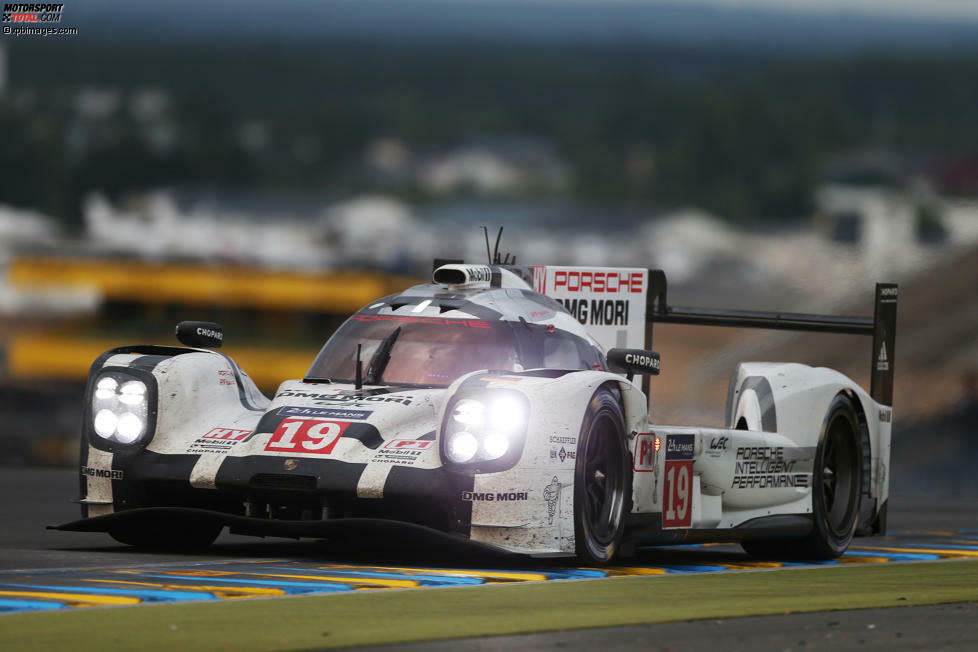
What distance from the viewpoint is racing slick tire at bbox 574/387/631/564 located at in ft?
28.6

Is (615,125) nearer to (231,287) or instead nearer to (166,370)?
(231,287)

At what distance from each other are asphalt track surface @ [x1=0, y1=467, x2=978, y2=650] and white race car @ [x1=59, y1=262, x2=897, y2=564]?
189mm

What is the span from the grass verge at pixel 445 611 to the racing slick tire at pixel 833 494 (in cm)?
181

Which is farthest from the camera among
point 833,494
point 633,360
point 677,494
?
point 833,494

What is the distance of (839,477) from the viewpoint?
11422 millimetres

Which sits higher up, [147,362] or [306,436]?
[147,362]

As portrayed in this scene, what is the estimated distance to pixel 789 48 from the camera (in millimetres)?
129125

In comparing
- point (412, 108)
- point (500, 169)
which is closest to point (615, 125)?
point (500, 169)

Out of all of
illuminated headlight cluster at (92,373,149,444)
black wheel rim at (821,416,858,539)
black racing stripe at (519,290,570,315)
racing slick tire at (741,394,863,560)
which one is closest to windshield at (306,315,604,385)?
black racing stripe at (519,290,570,315)

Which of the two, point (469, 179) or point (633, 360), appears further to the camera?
point (469, 179)

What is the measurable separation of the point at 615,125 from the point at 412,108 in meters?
17.0

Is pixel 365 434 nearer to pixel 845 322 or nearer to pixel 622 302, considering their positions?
pixel 622 302

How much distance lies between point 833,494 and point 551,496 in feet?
11.0

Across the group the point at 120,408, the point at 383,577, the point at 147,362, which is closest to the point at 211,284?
the point at 147,362
